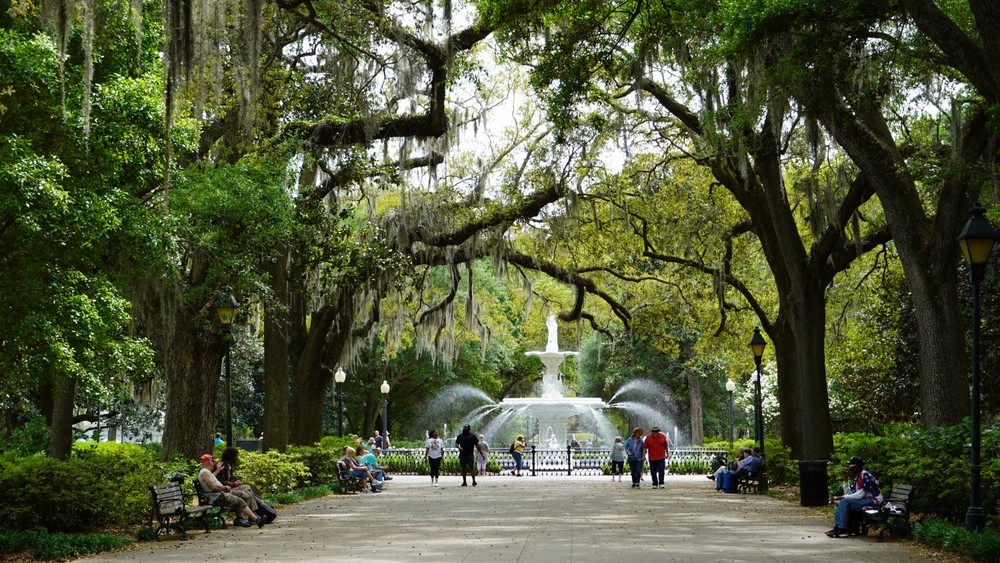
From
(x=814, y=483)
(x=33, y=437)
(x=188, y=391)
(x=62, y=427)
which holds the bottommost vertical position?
(x=814, y=483)

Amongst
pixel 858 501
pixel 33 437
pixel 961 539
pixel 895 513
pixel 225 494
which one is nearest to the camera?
pixel 961 539

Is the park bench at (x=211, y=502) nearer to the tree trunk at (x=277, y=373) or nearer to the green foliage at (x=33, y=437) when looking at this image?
the tree trunk at (x=277, y=373)

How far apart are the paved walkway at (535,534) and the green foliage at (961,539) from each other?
293mm

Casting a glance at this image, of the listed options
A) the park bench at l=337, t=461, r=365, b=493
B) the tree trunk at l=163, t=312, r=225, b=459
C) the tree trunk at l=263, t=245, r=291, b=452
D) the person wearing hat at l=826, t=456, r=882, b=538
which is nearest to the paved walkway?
the person wearing hat at l=826, t=456, r=882, b=538

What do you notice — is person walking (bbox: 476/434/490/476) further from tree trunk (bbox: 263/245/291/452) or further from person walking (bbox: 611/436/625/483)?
tree trunk (bbox: 263/245/291/452)

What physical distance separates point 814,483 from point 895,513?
5.36m

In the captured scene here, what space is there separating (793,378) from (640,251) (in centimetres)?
669

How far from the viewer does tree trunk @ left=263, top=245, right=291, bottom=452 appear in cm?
2109

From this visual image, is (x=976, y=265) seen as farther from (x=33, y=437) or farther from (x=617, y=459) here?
(x=33, y=437)

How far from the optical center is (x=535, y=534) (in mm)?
13234

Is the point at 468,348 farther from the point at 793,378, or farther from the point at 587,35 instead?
the point at 587,35

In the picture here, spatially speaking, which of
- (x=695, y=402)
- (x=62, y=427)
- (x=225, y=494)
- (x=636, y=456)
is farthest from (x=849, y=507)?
(x=695, y=402)

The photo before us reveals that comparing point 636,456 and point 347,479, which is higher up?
point 636,456

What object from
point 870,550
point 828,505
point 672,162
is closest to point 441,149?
point 672,162
